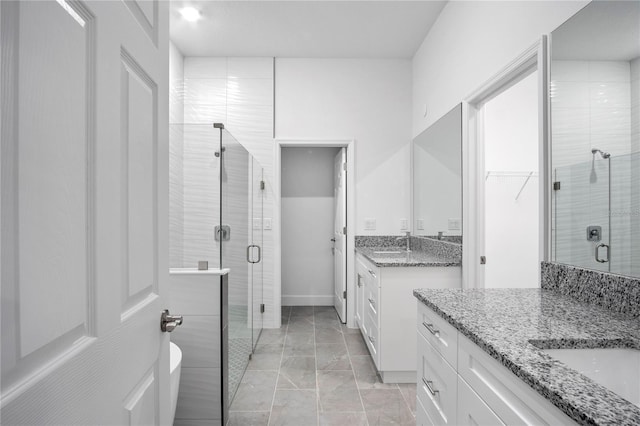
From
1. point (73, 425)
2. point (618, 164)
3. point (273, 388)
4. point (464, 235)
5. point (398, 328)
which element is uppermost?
point (618, 164)

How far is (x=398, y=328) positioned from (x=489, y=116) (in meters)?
1.79

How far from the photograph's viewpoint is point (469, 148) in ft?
7.81

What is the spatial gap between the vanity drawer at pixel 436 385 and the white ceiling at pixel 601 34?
1.20 metres

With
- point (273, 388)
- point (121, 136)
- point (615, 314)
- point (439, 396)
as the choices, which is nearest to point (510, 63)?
point (615, 314)

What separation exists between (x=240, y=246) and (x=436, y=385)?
63.7 inches

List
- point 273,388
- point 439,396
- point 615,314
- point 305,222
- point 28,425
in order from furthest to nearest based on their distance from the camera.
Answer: point 305,222
point 273,388
point 439,396
point 615,314
point 28,425

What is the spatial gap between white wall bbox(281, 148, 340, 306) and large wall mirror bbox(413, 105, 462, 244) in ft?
4.68

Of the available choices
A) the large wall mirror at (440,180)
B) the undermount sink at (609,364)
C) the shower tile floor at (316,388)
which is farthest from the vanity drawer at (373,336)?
the undermount sink at (609,364)

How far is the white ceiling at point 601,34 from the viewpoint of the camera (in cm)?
109

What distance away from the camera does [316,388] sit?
91.5 inches

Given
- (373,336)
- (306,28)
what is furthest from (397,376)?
(306,28)

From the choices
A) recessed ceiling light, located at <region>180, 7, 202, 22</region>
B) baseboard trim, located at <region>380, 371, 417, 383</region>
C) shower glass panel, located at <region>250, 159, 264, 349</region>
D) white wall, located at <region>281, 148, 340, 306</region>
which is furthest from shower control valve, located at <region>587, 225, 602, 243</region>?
white wall, located at <region>281, 148, 340, 306</region>

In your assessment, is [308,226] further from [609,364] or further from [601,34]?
[609,364]

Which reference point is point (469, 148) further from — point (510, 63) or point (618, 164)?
point (618, 164)
